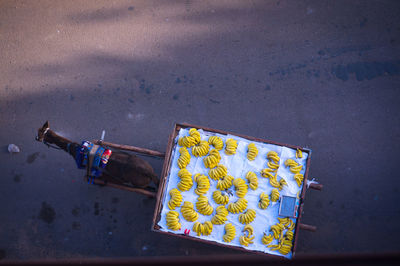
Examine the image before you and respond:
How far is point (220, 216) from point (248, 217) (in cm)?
34

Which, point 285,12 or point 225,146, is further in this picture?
point 285,12

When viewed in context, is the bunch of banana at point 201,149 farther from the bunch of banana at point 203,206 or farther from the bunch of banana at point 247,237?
the bunch of banana at point 247,237

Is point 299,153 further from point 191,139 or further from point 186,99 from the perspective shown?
point 186,99

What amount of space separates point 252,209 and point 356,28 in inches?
162

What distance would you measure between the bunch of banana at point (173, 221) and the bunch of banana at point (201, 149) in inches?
30.4

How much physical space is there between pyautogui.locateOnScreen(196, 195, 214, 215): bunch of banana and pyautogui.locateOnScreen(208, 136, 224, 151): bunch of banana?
25.3 inches

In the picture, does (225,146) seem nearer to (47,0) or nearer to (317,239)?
(317,239)

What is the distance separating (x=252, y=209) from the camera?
3084 millimetres

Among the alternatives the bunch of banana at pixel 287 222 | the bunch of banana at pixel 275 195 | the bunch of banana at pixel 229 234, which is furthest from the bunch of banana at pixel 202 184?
the bunch of banana at pixel 287 222

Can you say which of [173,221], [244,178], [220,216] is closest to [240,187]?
[244,178]

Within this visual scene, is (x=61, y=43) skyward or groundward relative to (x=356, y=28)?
groundward

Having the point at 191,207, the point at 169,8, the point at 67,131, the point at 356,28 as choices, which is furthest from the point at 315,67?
the point at 67,131

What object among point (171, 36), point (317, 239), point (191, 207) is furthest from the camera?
point (171, 36)

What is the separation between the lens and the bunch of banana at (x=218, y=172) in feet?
10.2
